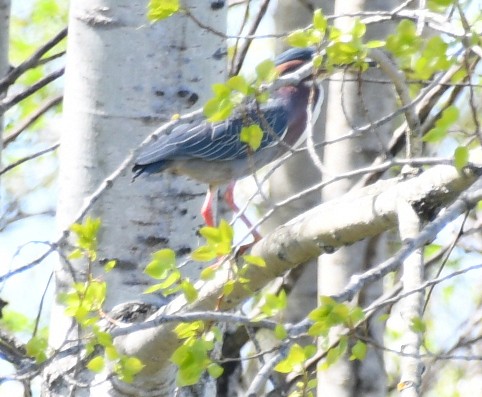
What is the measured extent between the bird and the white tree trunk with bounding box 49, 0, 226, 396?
0.24m

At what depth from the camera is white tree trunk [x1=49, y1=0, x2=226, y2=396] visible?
7.09 ft

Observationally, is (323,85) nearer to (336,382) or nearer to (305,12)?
(305,12)

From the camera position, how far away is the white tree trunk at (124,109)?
7.09 ft

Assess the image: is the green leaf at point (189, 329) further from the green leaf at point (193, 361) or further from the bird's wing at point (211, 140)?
the bird's wing at point (211, 140)

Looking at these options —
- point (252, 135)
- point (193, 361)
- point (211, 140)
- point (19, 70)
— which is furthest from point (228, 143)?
point (193, 361)

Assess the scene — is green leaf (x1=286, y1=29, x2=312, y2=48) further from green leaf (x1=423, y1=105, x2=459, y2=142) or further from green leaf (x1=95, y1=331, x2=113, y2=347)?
green leaf (x1=95, y1=331, x2=113, y2=347)

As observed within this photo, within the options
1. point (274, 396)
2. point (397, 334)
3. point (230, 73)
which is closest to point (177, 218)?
point (230, 73)

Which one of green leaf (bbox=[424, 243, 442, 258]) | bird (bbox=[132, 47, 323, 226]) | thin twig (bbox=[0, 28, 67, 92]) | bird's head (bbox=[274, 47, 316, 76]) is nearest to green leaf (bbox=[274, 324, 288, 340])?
bird (bbox=[132, 47, 323, 226])

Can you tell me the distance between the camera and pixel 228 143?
302 centimetres

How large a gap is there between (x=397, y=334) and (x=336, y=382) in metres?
1.47

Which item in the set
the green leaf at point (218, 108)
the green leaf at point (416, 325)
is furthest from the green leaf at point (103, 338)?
the green leaf at point (416, 325)

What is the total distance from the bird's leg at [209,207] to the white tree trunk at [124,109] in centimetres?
36

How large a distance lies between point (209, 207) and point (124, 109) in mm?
678

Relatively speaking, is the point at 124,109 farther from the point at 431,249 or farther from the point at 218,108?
the point at 431,249
